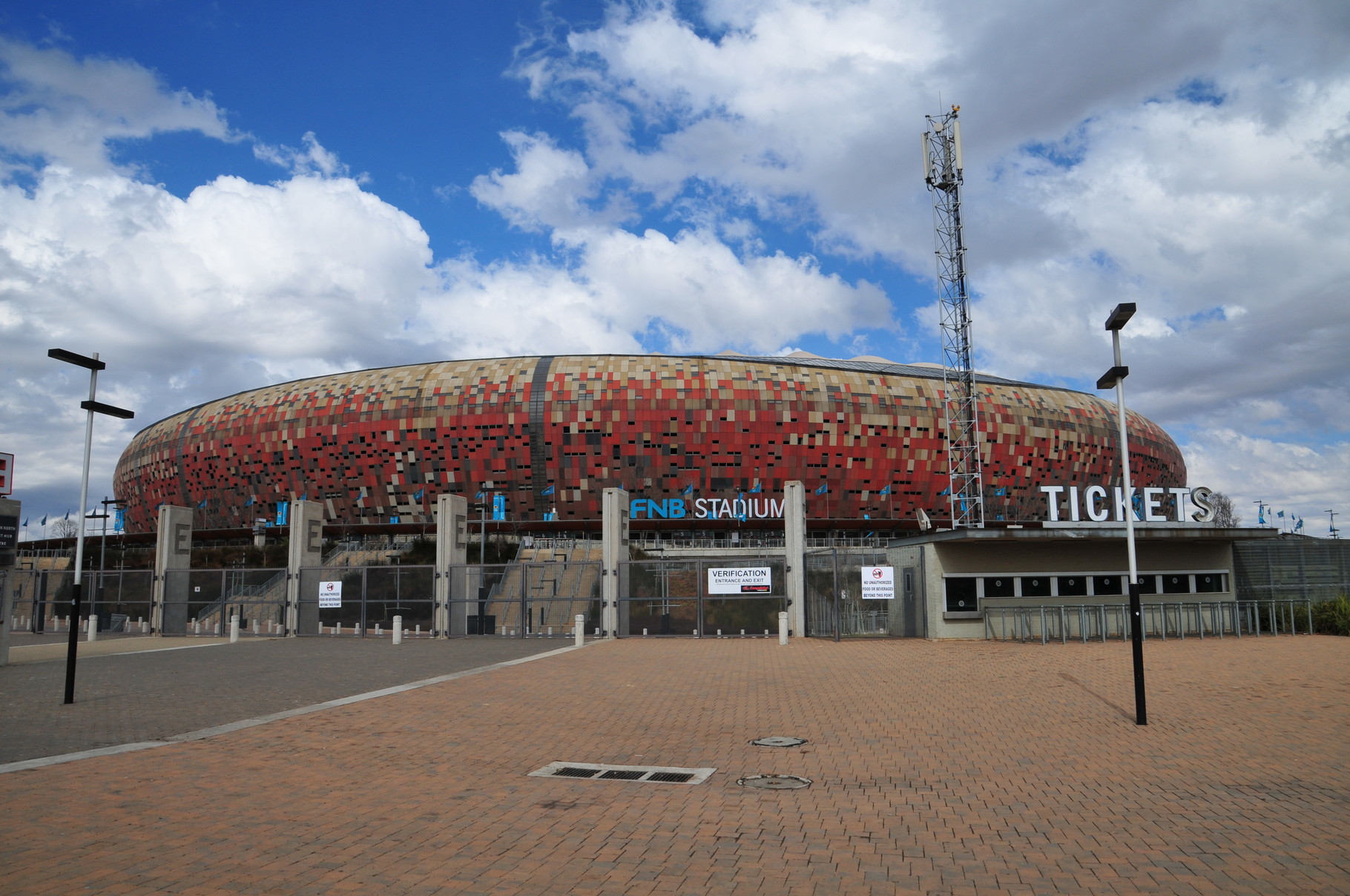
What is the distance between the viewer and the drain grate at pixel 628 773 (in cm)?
885

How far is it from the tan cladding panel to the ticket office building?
0.08ft

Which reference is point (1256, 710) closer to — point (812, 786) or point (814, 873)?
point (812, 786)

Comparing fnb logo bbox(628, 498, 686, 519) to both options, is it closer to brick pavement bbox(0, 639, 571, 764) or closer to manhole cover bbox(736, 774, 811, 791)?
brick pavement bbox(0, 639, 571, 764)

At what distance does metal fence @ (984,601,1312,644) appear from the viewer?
2539 centimetres

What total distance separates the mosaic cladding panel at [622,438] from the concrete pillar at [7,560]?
197ft

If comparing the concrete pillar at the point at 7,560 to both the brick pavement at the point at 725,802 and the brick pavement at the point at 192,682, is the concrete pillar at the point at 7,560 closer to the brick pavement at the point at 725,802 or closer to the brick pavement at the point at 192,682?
the brick pavement at the point at 192,682

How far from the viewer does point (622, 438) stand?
80.0m

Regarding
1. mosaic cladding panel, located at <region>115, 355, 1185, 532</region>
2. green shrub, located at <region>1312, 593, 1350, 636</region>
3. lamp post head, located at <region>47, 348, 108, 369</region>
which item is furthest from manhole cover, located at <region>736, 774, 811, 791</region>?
mosaic cladding panel, located at <region>115, 355, 1185, 532</region>

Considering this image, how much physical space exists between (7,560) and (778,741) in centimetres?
1895

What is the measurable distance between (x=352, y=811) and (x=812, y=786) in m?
4.32

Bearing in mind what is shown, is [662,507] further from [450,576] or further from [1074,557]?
[1074,557]

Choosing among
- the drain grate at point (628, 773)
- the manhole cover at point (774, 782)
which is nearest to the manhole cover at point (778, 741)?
the drain grate at point (628, 773)

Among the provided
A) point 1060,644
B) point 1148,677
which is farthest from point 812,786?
point 1060,644

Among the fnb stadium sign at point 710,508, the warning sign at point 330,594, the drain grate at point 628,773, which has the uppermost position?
the fnb stadium sign at point 710,508
